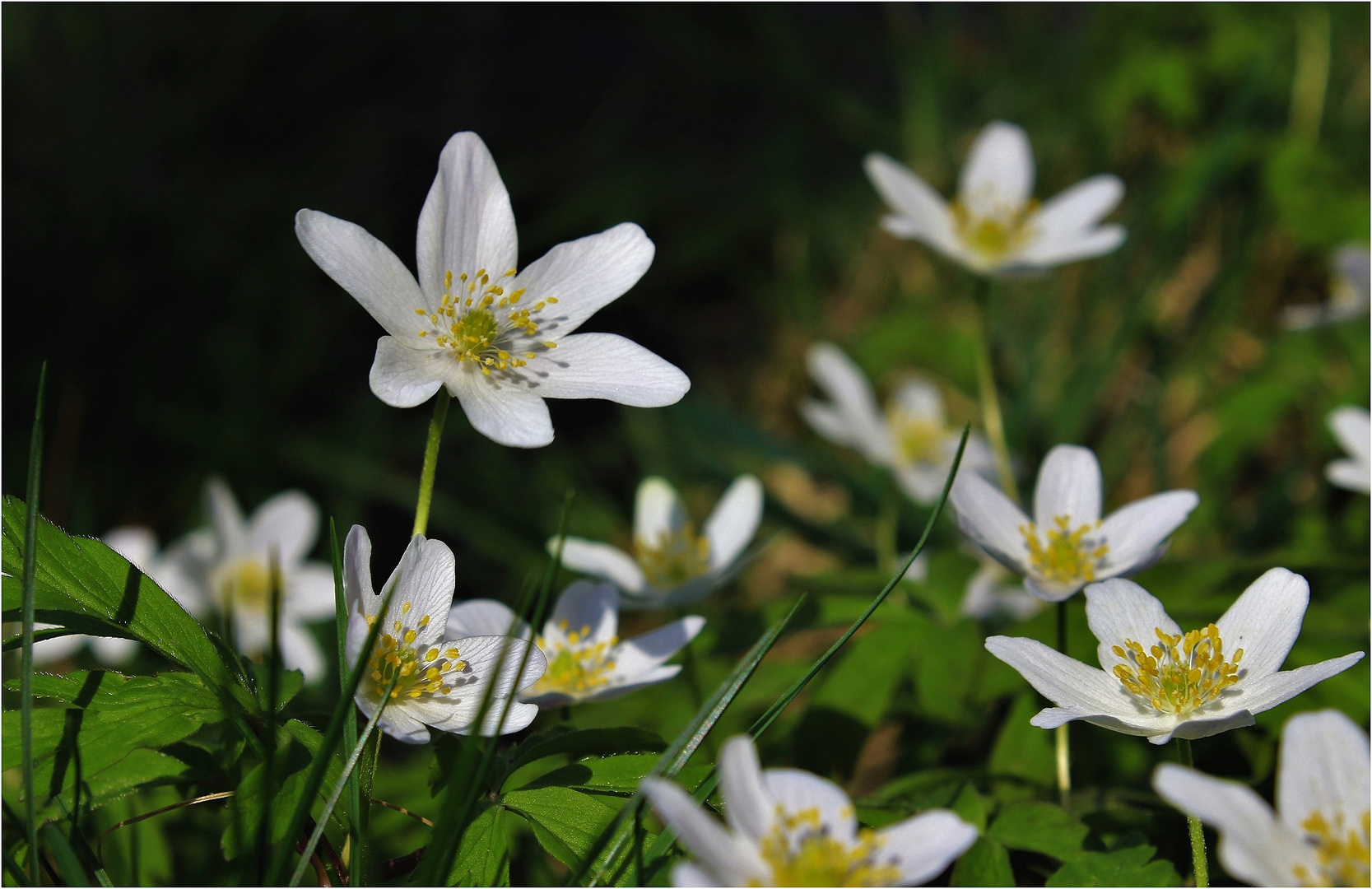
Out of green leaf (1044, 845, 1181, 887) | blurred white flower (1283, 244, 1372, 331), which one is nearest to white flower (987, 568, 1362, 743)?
green leaf (1044, 845, 1181, 887)

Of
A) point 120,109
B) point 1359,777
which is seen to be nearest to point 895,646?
point 1359,777

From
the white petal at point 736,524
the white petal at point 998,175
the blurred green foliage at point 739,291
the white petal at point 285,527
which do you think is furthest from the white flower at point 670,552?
the white petal at point 998,175

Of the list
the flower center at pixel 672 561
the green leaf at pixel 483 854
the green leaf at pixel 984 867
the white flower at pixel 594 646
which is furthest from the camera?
the flower center at pixel 672 561

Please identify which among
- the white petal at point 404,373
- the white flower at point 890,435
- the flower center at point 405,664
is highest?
the white flower at point 890,435

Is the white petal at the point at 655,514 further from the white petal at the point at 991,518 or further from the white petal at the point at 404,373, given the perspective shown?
the white petal at the point at 404,373

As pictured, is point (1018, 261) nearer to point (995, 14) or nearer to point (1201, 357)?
point (1201, 357)

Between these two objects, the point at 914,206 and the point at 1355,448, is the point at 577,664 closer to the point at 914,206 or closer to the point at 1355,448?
the point at 1355,448

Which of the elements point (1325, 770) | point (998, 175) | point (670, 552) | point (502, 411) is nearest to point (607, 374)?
point (502, 411)

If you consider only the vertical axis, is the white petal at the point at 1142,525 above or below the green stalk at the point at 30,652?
above
